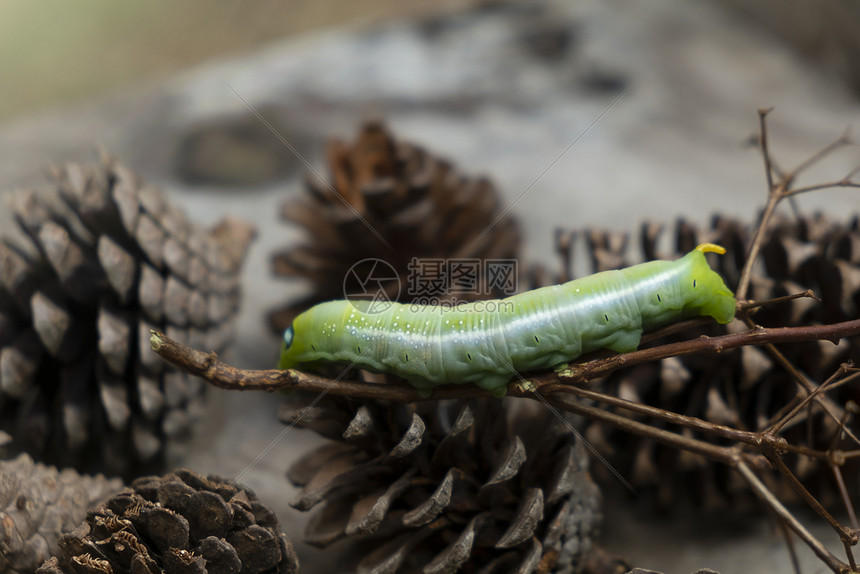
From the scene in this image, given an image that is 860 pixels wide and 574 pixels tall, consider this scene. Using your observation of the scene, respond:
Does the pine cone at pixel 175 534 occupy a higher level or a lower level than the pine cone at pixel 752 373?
lower

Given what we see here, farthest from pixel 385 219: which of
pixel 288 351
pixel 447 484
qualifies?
pixel 447 484

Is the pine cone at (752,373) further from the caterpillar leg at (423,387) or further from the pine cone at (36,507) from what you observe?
the pine cone at (36,507)

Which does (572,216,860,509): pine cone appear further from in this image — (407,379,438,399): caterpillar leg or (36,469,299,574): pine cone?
(36,469,299,574): pine cone

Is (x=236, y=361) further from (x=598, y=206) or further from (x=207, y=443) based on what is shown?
(x=598, y=206)

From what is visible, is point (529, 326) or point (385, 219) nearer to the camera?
point (529, 326)

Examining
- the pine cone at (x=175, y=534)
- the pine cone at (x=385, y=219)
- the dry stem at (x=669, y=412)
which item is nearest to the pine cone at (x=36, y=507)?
the pine cone at (x=175, y=534)

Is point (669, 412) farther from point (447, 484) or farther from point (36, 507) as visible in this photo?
point (36, 507)

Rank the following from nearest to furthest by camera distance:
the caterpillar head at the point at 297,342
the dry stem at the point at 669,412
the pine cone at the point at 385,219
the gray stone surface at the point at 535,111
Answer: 1. the dry stem at the point at 669,412
2. the caterpillar head at the point at 297,342
3. the pine cone at the point at 385,219
4. the gray stone surface at the point at 535,111
